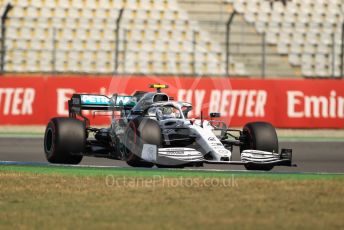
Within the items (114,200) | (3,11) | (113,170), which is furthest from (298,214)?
(3,11)

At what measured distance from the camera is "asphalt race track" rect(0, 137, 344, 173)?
15.5 meters

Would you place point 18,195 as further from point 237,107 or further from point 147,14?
point 147,14

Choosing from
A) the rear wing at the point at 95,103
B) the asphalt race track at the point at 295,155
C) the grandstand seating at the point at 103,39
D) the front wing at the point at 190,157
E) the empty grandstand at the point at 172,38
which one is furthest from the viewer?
the empty grandstand at the point at 172,38

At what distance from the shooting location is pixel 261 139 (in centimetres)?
1443

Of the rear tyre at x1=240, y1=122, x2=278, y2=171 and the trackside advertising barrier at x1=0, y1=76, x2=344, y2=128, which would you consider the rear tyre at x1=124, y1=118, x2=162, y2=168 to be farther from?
the trackside advertising barrier at x1=0, y1=76, x2=344, y2=128

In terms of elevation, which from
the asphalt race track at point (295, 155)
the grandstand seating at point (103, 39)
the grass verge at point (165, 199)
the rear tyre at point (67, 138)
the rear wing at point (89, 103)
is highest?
the grandstand seating at point (103, 39)

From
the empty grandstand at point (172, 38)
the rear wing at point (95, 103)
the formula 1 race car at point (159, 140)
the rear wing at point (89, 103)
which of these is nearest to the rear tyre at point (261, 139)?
the formula 1 race car at point (159, 140)

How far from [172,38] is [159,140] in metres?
15.0

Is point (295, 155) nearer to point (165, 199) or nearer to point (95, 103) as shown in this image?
point (95, 103)

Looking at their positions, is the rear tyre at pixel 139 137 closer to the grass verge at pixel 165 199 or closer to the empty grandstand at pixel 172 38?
the grass verge at pixel 165 199

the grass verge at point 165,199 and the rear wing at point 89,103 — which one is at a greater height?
the rear wing at point 89,103

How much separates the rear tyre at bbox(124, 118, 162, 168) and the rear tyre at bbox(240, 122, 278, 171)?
168 centimetres

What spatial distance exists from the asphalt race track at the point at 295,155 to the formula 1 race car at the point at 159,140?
2.08ft

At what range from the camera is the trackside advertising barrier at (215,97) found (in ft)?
82.7
